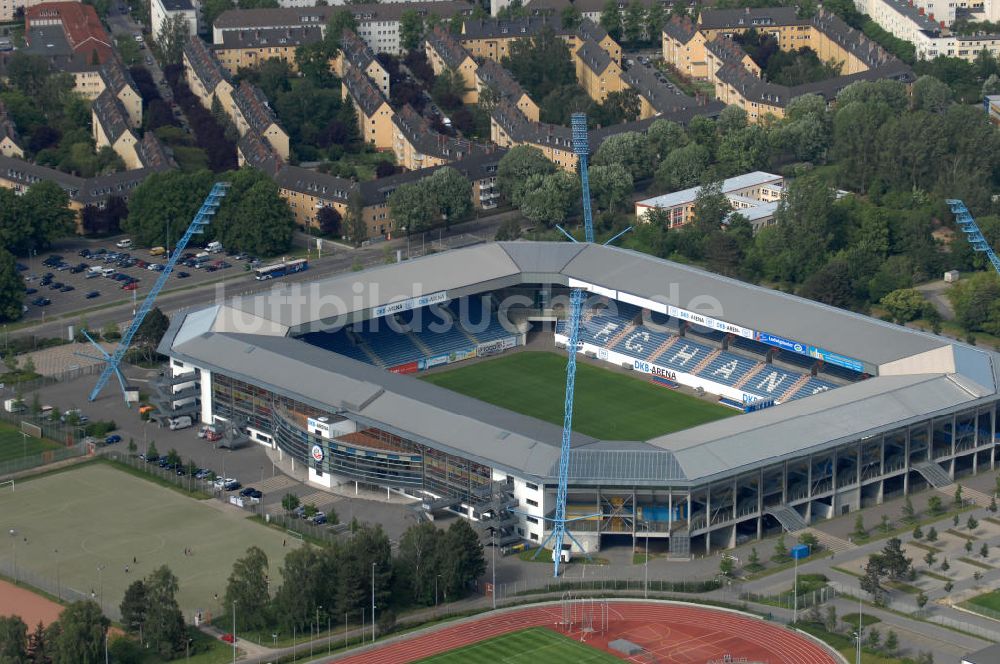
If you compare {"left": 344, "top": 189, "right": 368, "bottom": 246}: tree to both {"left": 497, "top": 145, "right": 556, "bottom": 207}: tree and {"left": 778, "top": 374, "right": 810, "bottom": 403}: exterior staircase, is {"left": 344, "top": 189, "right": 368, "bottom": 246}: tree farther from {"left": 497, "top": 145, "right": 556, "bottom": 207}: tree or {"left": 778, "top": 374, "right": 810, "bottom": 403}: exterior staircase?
{"left": 778, "top": 374, "right": 810, "bottom": 403}: exterior staircase

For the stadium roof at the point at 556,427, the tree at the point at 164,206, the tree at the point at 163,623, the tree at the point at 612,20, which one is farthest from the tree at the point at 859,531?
the tree at the point at 612,20

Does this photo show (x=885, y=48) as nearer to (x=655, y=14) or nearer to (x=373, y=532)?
(x=655, y=14)

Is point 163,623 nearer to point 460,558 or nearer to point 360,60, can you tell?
point 460,558

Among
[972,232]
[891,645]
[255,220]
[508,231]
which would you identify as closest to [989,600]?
[891,645]

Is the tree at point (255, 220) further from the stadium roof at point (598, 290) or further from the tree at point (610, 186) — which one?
the tree at point (610, 186)

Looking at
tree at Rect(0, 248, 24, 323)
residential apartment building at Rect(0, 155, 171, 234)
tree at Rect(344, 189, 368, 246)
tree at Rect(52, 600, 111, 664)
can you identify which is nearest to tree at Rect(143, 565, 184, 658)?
tree at Rect(52, 600, 111, 664)

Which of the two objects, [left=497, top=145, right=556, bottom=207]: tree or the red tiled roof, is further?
the red tiled roof
